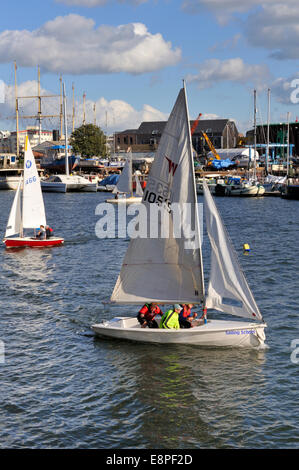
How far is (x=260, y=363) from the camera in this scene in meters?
23.5

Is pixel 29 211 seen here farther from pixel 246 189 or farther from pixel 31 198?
pixel 246 189

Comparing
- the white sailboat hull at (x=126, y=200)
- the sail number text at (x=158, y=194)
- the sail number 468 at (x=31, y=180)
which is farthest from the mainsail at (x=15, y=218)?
the white sailboat hull at (x=126, y=200)

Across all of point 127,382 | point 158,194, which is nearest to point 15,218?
point 158,194

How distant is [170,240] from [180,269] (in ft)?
4.27

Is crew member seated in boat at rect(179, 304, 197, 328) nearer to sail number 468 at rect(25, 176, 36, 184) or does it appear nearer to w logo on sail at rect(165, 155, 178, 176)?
w logo on sail at rect(165, 155, 178, 176)

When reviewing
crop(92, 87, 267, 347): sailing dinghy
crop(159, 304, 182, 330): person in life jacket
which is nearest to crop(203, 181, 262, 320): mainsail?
crop(92, 87, 267, 347): sailing dinghy

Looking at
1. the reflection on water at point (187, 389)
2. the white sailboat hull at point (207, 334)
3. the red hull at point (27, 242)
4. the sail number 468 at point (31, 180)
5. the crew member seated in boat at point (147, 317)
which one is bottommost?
the reflection on water at point (187, 389)

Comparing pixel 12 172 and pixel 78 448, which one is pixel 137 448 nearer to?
pixel 78 448

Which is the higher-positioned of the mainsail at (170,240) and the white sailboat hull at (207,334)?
the mainsail at (170,240)

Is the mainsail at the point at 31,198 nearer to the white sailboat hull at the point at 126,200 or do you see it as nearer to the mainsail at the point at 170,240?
the mainsail at the point at 170,240

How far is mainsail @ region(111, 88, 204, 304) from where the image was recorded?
22984mm

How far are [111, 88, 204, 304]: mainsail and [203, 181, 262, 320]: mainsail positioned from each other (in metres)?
0.58

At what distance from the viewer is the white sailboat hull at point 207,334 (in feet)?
78.8
